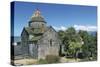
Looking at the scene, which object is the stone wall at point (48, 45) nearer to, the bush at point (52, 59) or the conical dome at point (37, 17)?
the bush at point (52, 59)

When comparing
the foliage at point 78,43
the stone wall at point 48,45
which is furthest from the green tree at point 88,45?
the stone wall at point 48,45

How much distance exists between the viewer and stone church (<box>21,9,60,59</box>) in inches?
107

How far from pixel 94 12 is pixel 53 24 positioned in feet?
2.03

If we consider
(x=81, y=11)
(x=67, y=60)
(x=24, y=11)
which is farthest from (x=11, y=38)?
(x=81, y=11)

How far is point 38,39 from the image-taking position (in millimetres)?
2773

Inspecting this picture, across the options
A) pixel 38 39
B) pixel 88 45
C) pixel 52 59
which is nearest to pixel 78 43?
pixel 88 45

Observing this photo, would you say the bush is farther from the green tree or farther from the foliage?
the green tree

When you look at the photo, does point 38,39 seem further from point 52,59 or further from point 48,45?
point 52,59

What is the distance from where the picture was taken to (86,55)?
304 cm

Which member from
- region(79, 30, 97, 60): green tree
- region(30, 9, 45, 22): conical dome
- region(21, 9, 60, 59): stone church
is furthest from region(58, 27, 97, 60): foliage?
region(30, 9, 45, 22): conical dome

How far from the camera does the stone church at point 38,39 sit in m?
2.71

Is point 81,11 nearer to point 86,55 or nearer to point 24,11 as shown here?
point 86,55

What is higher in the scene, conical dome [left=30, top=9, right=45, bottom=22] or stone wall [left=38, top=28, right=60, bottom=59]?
conical dome [left=30, top=9, right=45, bottom=22]

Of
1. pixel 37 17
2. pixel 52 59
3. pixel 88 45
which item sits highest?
pixel 37 17
